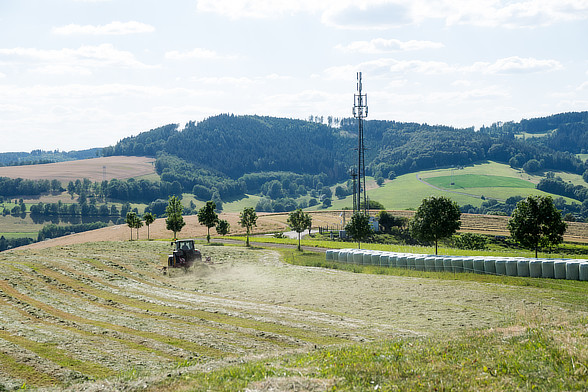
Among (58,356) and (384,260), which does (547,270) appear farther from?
(58,356)

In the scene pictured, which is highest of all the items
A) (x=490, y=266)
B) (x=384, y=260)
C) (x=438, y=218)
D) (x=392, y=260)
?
(x=438, y=218)

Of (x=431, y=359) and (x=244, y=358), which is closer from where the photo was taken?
(x=431, y=359)

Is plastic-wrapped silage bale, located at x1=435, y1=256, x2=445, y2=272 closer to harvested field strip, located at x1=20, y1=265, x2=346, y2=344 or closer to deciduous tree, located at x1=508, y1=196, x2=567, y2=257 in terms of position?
deciduous tree, located at x1=508, y1=196, x2=567, y2=257

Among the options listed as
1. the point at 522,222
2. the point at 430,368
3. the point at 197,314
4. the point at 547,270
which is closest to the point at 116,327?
the point at 197,314

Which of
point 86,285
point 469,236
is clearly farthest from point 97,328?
point 469,236

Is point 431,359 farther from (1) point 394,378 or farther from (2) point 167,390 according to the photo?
(2) point 167,390

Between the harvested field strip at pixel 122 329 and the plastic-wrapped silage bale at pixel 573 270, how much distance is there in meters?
33.6

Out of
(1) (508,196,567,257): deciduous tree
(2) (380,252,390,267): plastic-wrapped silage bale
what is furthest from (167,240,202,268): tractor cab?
(1) (508,196,567,257): deciduous tree

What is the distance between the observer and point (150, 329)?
24625 mm

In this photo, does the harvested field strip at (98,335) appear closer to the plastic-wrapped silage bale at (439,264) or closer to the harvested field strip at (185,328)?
the harvested field strip at (185,328)

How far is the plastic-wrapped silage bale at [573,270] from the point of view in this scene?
Result: 3931 centimetres

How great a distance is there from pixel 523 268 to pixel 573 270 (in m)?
→ 3.99

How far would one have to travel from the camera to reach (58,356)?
20.1 m

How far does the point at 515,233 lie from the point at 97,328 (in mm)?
47220
